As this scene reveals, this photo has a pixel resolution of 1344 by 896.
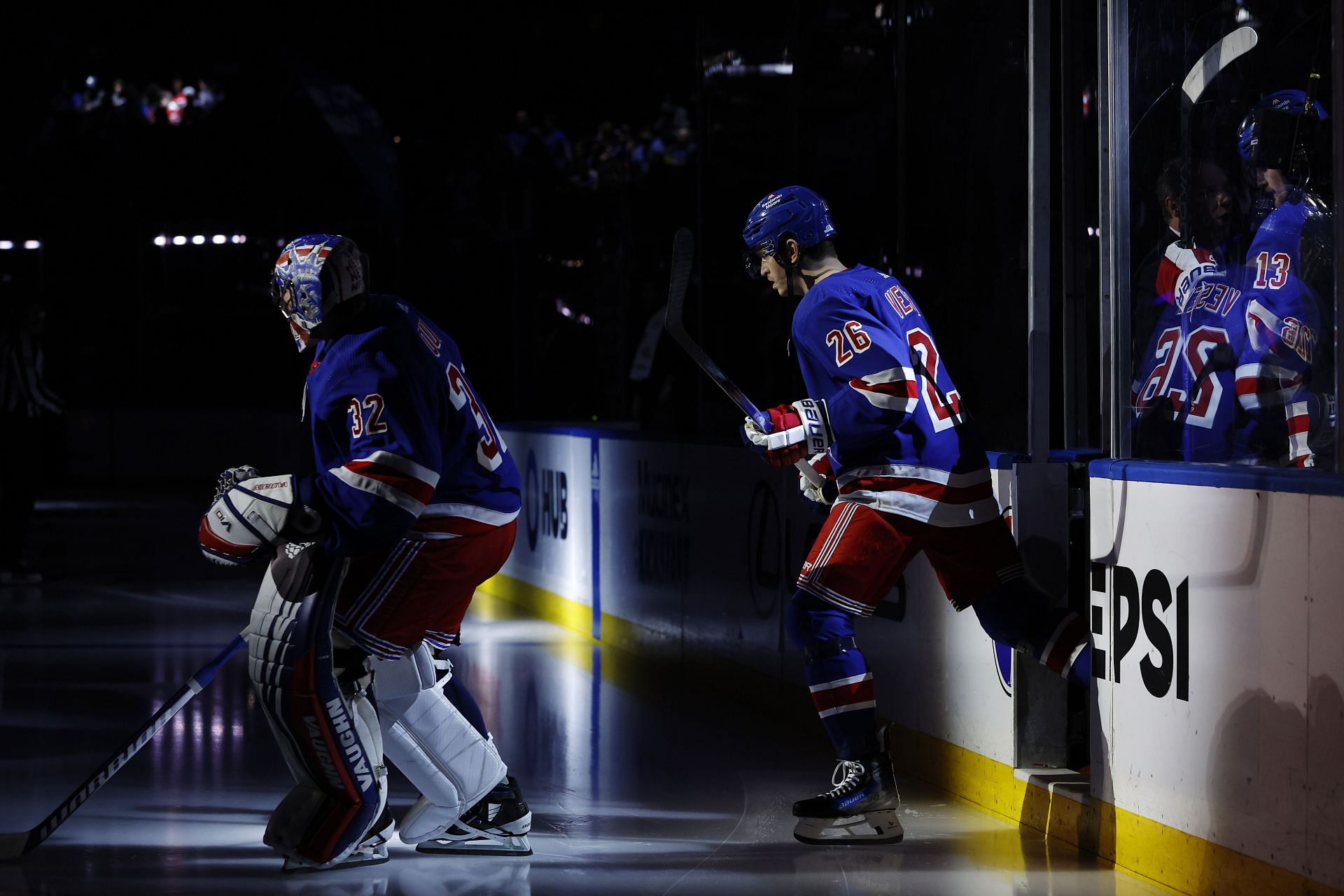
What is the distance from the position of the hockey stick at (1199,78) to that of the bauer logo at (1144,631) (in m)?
1.04

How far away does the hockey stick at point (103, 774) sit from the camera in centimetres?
448

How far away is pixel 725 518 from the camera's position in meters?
7.36

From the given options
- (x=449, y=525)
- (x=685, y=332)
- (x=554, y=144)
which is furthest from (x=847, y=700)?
(x=554, y=144)

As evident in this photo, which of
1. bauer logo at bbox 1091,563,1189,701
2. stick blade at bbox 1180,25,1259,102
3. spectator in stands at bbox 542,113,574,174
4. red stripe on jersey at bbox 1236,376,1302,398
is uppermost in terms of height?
spectator in stands at bbox 542,113,574,174

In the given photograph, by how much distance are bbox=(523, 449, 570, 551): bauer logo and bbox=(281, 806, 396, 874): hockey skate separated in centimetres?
526

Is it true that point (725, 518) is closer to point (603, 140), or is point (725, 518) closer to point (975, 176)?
point (975, 176)

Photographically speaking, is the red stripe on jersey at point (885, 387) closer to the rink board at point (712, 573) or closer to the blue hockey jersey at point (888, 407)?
the blue hockey jersey at point (888, 407)

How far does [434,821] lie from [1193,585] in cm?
200

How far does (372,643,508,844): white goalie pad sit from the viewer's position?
4.34 metres

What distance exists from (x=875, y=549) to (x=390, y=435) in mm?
1379

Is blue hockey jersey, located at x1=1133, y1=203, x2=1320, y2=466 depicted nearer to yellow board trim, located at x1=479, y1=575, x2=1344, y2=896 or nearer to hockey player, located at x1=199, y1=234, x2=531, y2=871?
yellow board trim, located at x1=479, y1=575, x2=1344, y2=896

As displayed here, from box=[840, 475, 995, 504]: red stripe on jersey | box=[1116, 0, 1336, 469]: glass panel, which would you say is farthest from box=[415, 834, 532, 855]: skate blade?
box=[1116, 0, 1336, 469]: glass panel

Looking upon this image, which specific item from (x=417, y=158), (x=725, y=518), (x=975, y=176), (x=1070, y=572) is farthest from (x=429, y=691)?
(x=417, y=158)

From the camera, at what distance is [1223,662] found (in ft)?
13.1
